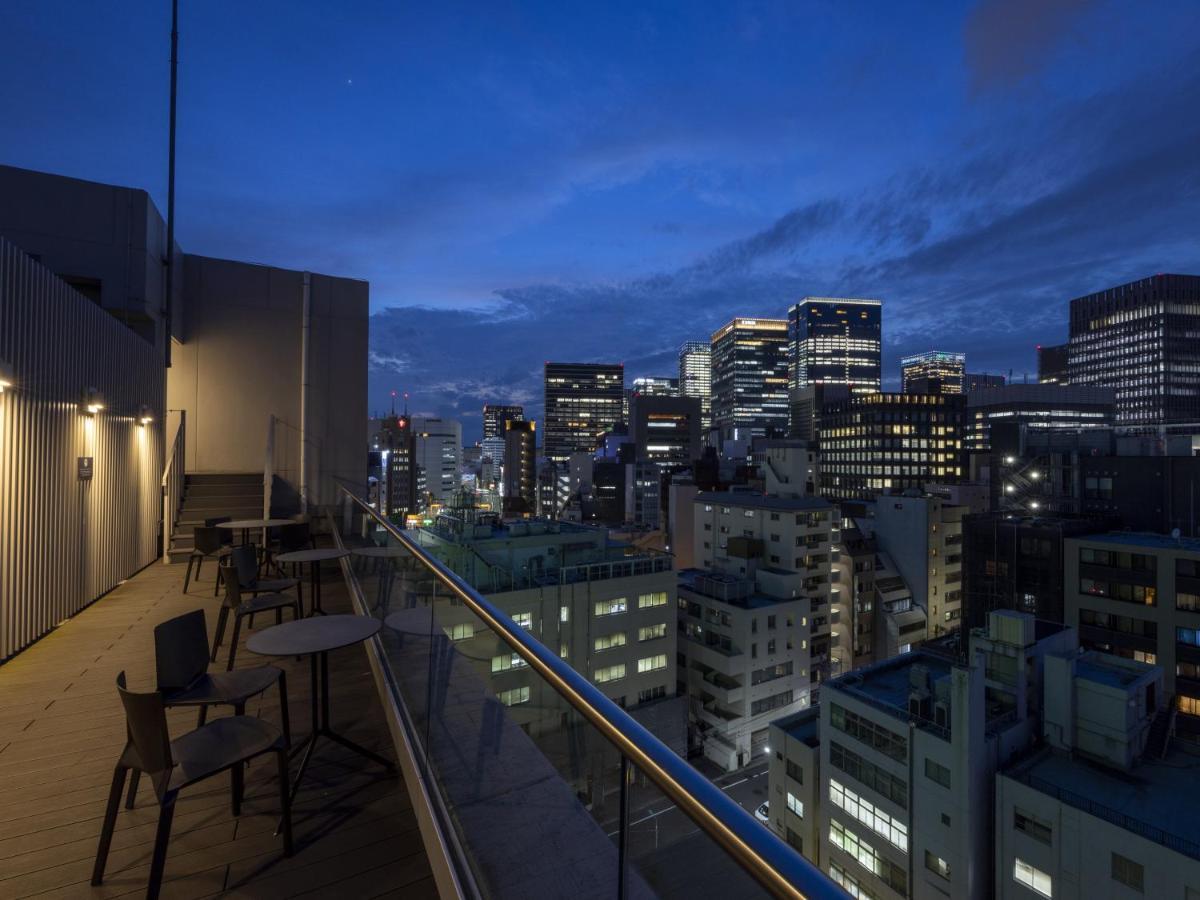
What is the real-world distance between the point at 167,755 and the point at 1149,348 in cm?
11511

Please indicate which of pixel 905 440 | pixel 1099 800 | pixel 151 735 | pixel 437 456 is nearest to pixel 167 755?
pixel 151 735

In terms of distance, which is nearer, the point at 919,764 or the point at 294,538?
the point at 294,538

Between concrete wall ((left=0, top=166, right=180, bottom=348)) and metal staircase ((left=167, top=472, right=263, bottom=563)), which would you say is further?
metal staircase ((left=167, top=472, right=263, bottom=563))

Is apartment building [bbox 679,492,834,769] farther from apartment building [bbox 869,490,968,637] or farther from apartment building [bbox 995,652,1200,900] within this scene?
apartment building [bbox 995,652,1200,900]

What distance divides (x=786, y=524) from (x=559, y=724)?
969 inches

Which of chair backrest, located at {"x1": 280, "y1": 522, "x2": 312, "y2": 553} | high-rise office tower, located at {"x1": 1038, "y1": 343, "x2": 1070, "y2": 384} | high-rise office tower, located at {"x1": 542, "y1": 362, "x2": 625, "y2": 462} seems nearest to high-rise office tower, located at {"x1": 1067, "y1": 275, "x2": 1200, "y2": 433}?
high-rise office tower, located at {"x1": 1038, "y1": 343, "x2": 1070, "y2": 384}

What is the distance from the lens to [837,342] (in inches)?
5212

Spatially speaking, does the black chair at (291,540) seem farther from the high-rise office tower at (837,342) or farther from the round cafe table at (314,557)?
the high-rise office tower at (837,342)

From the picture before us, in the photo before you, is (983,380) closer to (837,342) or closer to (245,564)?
(837,342)

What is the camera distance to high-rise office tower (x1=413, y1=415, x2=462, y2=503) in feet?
384

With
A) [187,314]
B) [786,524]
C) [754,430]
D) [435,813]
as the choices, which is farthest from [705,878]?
[754,430]

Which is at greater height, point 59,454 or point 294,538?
point 59,454

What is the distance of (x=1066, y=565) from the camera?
20141mm

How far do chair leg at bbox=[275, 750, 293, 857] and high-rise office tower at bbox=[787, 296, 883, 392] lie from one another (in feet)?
458
